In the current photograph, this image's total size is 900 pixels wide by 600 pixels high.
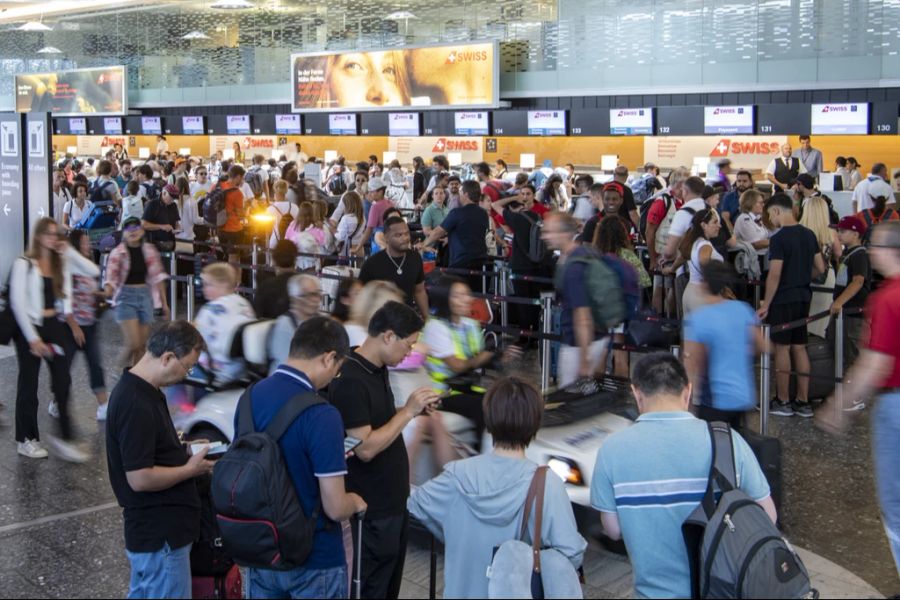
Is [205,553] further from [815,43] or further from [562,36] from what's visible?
[562,36]

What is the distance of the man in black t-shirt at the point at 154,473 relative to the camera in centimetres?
421

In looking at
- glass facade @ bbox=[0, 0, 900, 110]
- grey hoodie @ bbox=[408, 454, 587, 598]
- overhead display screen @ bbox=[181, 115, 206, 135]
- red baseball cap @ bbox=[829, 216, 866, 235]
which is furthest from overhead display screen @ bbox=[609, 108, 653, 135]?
grey hoodie @ bbox=[408, 454, 587, 598]

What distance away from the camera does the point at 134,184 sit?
15562 mm

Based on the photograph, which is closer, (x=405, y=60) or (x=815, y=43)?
(x=815, y=43)

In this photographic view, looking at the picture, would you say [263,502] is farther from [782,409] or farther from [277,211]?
[277,211]

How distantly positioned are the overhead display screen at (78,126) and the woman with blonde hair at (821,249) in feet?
89.5

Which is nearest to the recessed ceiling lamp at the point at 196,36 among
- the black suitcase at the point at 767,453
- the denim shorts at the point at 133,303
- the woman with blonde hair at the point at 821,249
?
the denim shorts at the point at 133,303

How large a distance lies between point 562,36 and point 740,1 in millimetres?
3744

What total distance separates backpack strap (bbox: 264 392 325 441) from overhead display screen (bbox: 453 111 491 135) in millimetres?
18575

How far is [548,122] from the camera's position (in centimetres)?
2094

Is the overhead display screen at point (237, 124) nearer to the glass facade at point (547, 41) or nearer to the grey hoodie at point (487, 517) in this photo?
the glass facade at point (547, 41)

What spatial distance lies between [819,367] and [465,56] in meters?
13.9

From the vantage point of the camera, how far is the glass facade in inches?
675

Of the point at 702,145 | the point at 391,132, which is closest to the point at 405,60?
the point at 391,132
